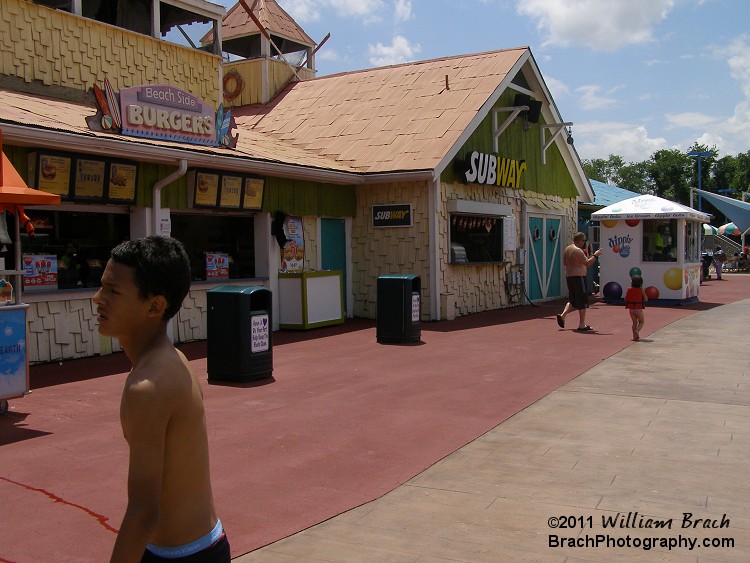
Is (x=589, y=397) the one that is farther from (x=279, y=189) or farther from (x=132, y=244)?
(x=279, y=189)

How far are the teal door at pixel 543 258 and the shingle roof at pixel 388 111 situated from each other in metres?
4.28

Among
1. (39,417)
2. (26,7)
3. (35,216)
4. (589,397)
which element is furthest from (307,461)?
(26,7)

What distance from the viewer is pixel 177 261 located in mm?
2402

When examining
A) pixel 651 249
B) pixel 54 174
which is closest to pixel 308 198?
pixel 54 174

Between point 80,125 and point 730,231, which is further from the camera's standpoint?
point 730,231

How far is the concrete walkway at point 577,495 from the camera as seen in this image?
4305 mm

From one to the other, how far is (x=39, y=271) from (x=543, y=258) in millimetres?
14134

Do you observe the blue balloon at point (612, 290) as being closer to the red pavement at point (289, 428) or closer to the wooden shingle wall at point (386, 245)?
the wooden shingle wall at point (386, 245)

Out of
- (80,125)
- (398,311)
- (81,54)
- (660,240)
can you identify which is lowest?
(398,311)

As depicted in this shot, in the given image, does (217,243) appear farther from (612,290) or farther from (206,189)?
(612,290)

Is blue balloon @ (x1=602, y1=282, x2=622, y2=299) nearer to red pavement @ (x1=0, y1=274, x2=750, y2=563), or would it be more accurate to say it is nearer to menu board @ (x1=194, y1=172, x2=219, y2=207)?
red pavement @ (x1=0, y1=274, x2=750, y2=563)

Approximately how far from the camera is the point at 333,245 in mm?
16047

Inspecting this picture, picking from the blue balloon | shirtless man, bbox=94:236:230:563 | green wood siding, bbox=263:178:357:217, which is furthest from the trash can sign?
the blue balloon

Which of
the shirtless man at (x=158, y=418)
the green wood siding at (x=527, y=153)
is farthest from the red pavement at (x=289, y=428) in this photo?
the green wood siding at (x=527, y=153)
